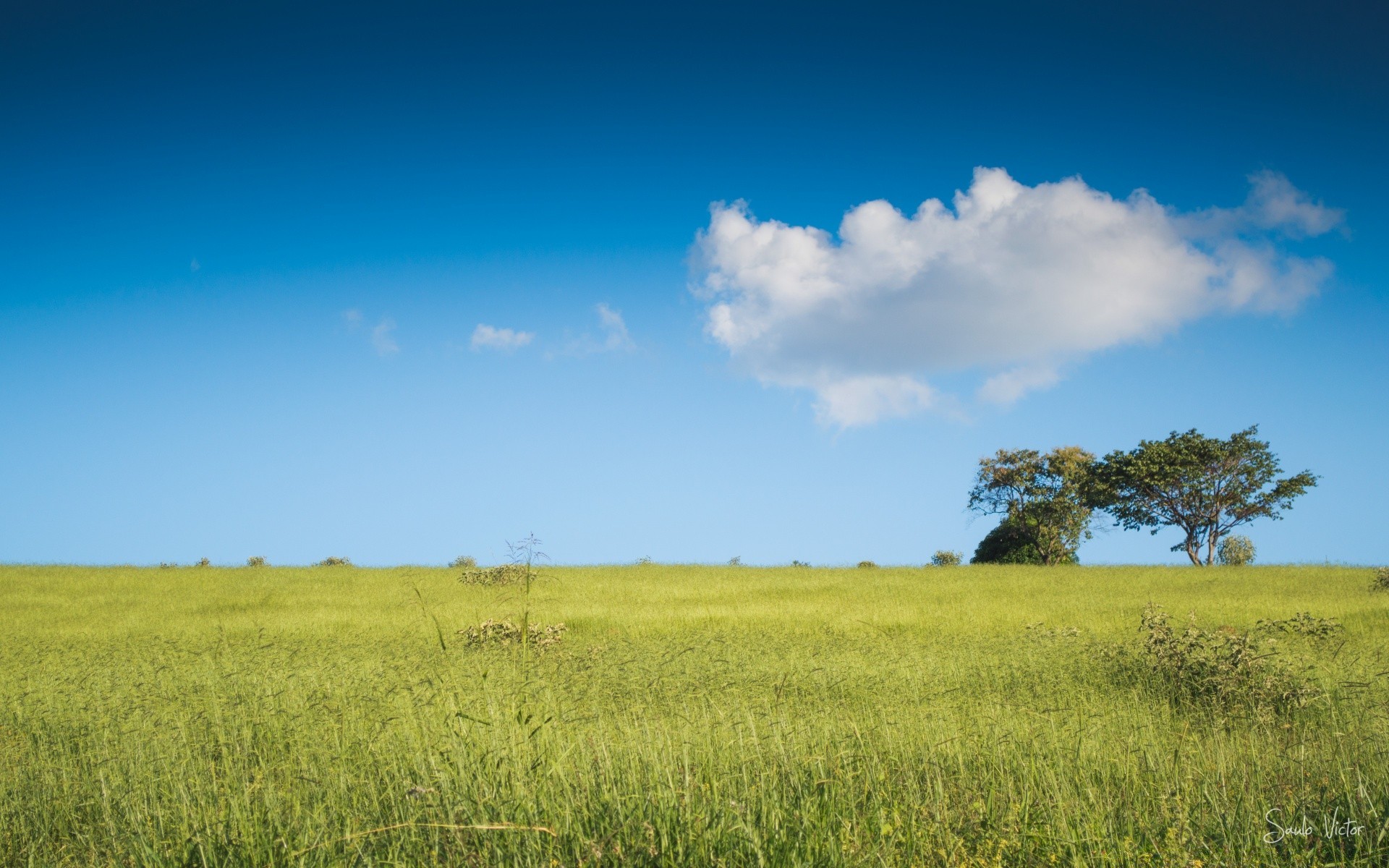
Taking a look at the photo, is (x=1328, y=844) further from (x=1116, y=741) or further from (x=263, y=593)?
(x=263, y=593)

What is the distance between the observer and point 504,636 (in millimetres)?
14688

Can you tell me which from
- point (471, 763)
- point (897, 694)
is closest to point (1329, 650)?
point (897, 694)

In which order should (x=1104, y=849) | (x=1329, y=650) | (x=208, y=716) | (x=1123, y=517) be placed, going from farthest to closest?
(x=1123, y=517) < (x=1329, y=650) < (x=208, y=716) < (x=1104, y=849)

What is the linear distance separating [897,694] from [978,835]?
17.0 ft

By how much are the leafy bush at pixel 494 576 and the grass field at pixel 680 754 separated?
11621 mm

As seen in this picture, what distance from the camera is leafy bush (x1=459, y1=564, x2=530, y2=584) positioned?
94.8 ft

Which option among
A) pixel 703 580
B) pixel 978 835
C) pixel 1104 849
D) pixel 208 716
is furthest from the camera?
pixel 703 580

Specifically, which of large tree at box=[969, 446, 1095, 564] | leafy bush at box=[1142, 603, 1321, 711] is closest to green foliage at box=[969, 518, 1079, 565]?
large tree at box=[969, 446, 1095, 564]

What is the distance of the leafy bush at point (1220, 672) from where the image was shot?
29.7 feet

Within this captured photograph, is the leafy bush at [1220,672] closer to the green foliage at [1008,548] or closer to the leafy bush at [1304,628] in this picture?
the leafy bush at [1304,628]

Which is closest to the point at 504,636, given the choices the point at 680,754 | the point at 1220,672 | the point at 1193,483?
the point at 680,754

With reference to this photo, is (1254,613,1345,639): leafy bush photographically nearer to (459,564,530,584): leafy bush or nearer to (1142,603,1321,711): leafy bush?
A: (1142,603,1321,711): leafy bush

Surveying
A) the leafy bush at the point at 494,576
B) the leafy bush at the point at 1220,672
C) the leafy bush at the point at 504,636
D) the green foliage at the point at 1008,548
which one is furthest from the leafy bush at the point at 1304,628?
the green foliage at the point at 1008,548

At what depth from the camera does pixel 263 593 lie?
2788cm
